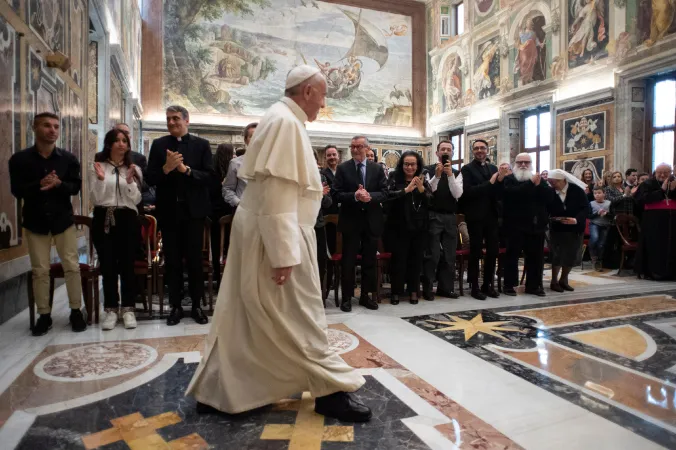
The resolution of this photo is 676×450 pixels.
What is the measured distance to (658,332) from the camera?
4246 millimetres

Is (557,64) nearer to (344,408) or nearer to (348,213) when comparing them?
(348,213)

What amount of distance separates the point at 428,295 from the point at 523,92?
1169 centimetres

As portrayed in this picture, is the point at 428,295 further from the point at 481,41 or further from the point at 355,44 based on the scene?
the point at 355,44

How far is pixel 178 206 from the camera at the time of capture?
4.39 metres

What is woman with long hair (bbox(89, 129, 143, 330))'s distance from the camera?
4.36 m

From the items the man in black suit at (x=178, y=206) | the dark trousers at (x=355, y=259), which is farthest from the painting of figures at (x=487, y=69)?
the man in black suit at (x=178, y=206)

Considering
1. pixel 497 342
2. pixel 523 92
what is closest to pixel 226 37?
pixel 523 92

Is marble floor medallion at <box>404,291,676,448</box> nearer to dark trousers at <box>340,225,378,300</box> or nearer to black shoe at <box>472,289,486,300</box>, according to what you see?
black shoe at <box>472,289,486,300</box>

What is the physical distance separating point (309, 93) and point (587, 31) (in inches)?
523

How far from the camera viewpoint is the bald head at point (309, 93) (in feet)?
8.03

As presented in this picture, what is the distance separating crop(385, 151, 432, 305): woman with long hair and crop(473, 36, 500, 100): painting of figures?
12502 mm

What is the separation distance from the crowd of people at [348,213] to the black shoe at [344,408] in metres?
2.35

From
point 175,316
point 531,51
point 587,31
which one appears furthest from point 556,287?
point 531,51

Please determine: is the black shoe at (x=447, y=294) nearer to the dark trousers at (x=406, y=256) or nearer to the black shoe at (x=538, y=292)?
the dark trousers at (x=406, y=256)
